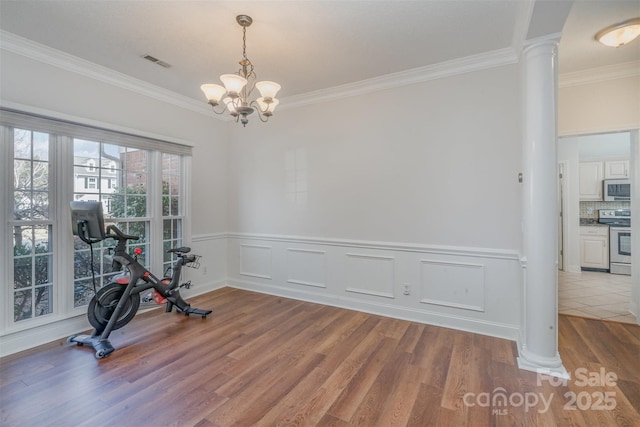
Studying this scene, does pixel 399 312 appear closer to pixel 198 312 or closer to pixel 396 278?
pixel 396 278

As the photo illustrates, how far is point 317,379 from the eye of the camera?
2.25 m

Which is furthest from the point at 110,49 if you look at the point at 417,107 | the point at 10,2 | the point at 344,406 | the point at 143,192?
the point at 344,406

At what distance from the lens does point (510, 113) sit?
288 cm

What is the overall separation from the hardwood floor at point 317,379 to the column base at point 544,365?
0.07m

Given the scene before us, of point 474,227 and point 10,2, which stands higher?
point 10,2

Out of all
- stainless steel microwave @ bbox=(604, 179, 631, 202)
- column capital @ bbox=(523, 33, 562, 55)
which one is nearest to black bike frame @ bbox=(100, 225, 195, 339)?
column capital @ bbox=(523, 33, 562, 55)

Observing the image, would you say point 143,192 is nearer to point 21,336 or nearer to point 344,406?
point 21,336

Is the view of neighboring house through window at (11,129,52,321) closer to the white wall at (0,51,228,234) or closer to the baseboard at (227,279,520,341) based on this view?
the white wall at (0,51,228,234)

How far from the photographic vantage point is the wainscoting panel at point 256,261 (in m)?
4.39

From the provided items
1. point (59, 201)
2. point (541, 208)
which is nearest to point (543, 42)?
point (541, 208)

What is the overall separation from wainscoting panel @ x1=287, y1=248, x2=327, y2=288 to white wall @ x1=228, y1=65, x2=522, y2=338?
1 centimetres

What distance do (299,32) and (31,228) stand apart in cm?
310

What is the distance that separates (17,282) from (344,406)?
122 inches

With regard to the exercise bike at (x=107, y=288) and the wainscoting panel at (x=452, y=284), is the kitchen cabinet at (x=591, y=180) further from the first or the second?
the exercise bike at (x=107, y=288)
